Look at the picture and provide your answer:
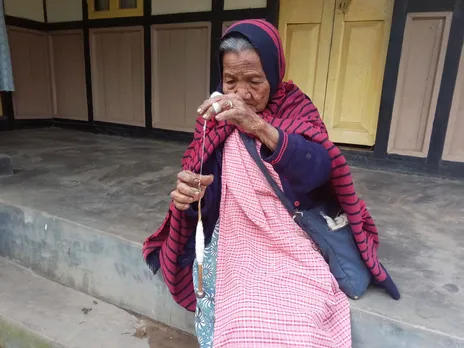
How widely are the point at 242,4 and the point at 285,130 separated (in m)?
2.68

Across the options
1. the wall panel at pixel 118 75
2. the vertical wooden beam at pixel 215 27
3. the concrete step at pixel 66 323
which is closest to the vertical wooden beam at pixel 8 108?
the wall panel at pixel 118 75

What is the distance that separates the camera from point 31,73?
4762 mm

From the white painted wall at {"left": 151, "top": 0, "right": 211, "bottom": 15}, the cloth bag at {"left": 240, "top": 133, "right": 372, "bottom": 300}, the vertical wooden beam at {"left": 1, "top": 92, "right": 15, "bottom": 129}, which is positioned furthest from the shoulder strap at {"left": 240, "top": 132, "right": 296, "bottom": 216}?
the vertical wooden beam at {"left": 1, "top": 92, "right": 15, "bottom": 129}

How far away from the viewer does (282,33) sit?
128 inches

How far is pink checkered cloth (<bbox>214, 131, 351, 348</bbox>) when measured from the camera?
905mm

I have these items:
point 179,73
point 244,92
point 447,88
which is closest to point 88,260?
point 244,92

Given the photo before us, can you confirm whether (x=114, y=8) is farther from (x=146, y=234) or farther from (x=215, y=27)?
(x=146, y=234)

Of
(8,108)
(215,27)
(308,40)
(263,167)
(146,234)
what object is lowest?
(146,234)

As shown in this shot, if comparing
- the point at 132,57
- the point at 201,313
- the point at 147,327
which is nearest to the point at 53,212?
the point at 147,327

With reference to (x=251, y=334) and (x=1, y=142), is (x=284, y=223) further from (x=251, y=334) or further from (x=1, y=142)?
(x=1, y=142)

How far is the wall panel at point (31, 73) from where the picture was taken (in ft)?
15.0

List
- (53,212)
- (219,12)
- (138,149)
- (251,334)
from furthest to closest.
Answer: (138,149) < (219,12) < (53,212) < (251,334)

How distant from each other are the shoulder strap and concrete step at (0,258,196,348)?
0.82 metres

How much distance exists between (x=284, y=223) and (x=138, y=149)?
9.41ft
